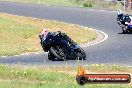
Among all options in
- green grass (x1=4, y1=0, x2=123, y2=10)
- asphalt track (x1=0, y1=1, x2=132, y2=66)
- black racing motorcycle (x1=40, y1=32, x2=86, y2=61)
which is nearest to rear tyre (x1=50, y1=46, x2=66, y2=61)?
black racing motorcycle (x1=40, y1=32, x2=86, y2=61)

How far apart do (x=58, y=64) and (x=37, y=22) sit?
60.9ft

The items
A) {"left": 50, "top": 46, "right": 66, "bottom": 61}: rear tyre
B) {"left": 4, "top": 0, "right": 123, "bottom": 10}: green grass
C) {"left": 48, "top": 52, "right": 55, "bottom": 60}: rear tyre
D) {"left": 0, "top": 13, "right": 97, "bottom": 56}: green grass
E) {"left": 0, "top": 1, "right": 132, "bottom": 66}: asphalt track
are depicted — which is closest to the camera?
{"left": 0, "top": 1, "right": 132, "bottom": 66}: asphalt track

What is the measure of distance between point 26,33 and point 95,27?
7601mm

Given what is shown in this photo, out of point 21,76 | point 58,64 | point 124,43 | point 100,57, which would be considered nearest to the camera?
point 21,76

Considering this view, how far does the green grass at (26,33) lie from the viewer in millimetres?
29734

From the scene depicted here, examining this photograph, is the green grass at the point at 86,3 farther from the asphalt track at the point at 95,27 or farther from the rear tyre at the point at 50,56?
the rear tyre at the point at 50,56

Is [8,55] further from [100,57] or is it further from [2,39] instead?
[2,39]

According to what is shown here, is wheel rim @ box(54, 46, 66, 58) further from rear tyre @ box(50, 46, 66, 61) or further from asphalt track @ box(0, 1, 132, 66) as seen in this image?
asphalt track @ box(0, 1, 132, 66)

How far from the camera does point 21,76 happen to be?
15.9 metres

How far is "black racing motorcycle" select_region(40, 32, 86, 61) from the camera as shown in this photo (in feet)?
73.0

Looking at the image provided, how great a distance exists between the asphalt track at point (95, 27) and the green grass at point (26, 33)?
1.81 meters

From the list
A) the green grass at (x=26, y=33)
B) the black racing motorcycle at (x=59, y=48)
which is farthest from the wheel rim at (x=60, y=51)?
the green grass at (x=26, y=33)

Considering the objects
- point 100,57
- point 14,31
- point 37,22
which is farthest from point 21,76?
point 37,22

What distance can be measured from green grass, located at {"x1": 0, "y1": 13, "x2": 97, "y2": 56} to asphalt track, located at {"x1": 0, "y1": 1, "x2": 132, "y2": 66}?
1814 millimetres
